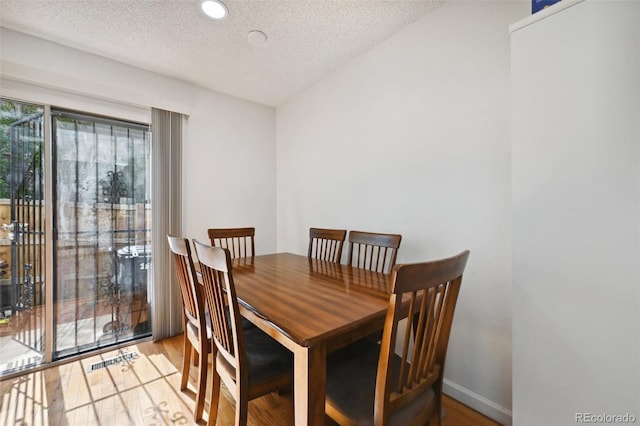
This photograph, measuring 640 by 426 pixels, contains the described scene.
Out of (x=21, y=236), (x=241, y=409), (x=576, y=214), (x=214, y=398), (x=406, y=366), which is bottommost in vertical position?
(x=214, y=398)

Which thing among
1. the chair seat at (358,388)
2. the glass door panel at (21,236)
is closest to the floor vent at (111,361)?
the glass door panel at (21,236)

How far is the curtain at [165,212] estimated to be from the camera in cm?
242

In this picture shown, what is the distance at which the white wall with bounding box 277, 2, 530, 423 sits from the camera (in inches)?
57.4

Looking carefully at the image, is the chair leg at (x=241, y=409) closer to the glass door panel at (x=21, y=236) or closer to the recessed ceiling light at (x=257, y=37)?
the glass door panel at (x=21, y=236)

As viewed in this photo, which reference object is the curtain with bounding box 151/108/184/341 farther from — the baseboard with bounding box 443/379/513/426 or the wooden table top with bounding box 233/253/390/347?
the baseboard with bounding box 443/379/513/426

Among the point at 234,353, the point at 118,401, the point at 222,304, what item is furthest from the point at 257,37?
the point at 118,401

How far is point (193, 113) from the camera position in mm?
2695

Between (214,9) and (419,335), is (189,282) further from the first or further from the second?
(214,9)

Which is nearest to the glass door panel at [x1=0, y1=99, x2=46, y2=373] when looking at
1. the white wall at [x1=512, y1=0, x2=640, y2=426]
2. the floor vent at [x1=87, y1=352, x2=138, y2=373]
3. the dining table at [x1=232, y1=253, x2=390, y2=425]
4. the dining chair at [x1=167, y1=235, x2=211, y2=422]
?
the floor vent at [x1=87, y1=352, x2=138, y2=373]

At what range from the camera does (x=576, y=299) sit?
916 millimetres

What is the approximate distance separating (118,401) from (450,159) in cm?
265

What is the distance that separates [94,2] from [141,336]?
106 inches

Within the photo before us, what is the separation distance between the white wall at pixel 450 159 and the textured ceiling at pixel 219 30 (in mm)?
271

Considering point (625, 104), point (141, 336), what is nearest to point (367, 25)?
point (625, 104)
